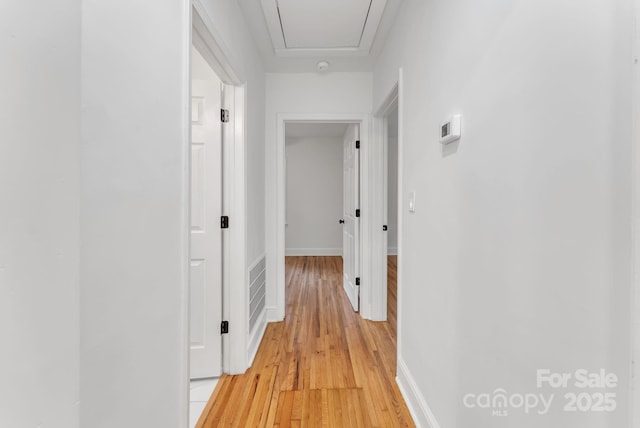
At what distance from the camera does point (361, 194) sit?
9.98 ft

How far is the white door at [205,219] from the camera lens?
202 centimetres

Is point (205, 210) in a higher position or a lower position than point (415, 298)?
higher

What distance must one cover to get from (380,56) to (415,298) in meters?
2.01

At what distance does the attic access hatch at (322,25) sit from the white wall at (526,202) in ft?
2.38

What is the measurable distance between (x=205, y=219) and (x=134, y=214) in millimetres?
1117

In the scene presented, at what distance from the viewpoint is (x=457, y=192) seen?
1249 mm

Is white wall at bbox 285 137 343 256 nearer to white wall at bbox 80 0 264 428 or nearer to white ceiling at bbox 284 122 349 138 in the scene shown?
white ceiling at bbox 284 122 349 138

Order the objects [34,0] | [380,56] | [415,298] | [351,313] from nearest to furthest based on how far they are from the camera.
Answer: [34,0] → [415,298] → [380,56] → [351,313]

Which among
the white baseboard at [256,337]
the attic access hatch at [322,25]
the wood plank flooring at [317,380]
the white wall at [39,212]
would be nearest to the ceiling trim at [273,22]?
the attic access hatch at [322,25]

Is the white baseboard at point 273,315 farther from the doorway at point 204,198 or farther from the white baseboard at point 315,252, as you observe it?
the white baseboard at point 315,252

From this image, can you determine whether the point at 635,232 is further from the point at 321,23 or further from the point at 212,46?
the point at 321,23

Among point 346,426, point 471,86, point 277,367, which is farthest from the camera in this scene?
point 277,367

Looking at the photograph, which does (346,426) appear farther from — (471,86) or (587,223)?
(471,86)

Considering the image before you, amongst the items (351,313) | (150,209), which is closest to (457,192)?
(150,209)
